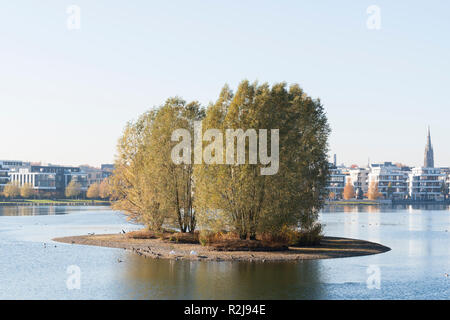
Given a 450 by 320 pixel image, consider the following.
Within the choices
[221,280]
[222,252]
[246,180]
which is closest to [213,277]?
[221,280]

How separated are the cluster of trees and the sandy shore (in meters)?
3.34

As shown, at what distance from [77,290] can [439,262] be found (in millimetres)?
37025

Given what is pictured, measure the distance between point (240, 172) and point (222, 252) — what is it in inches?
351

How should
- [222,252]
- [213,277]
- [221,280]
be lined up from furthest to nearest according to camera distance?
[222,252] < [213,277] < [221,280]

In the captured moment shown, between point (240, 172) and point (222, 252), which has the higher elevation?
point (240, 172)

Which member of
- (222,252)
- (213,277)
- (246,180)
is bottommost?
(213,277)

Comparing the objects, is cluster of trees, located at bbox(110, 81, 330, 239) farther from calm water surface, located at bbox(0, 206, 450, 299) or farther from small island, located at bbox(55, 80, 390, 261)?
calm water surface, located at bbox(0, 206, 450, 299)

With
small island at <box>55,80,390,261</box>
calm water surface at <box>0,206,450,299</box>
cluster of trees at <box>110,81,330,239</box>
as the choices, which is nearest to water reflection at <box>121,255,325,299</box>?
calm water surface at <box>0,206,450,299</box>

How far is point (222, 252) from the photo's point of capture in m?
64.4

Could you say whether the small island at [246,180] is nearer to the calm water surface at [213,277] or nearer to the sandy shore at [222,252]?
the sandy shore at [222,252]

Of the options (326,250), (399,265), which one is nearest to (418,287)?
(399,265)

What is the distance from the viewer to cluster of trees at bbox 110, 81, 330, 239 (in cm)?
6594

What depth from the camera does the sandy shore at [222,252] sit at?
6150 cm

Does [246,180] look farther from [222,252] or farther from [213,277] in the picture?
[213,277]
